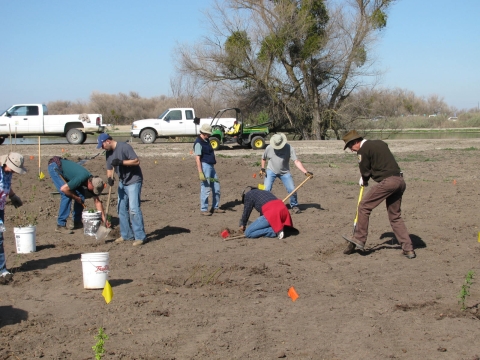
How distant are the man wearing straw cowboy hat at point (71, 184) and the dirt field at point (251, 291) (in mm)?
425

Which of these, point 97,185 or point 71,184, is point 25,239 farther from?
point 97,185

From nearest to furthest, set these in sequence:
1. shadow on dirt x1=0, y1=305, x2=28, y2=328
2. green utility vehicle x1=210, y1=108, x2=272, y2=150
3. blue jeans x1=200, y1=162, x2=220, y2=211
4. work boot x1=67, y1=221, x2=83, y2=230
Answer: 1. shadow on dirt x1=0, y1=305, x2=28, y2=328
2. work boot x1=67, y1=221, x2=83, y2=230
3. blue jeans x1=200, y1=162, x2=220, y2=211
4. green utility vehicle x1=210, y1=108, x2=272, y2=150

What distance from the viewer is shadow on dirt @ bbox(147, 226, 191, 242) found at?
10.1m

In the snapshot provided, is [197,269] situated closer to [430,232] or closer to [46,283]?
[46,283]

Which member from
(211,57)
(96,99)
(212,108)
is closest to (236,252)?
(211,57)

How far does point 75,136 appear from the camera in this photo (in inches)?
1053

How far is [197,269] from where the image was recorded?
25.0ft

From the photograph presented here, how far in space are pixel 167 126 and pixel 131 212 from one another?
19.9m

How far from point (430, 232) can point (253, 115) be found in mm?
28153

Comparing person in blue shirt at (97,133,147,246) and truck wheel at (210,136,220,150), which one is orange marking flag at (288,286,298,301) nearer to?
person in blue shirt at (97,133,147,246)

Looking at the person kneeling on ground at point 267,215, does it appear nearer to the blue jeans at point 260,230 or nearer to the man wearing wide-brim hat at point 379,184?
the blue jeans at point 260,230

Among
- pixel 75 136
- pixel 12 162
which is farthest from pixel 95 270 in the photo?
pixel 75 136

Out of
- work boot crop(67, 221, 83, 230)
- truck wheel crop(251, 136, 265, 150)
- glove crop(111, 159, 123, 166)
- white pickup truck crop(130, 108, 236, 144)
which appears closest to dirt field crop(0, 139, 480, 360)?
work boot crop(67, 221, 83, 230)

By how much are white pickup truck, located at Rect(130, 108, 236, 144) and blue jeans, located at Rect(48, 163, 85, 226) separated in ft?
58.8
